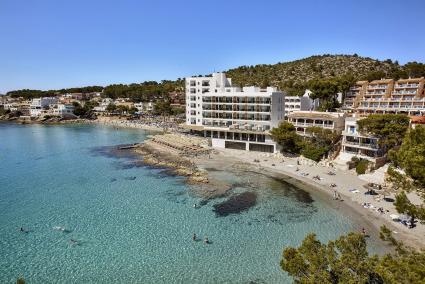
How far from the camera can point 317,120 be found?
59.7 meters

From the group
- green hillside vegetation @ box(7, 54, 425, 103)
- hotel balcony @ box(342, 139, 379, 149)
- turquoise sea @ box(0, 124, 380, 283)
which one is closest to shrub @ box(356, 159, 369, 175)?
hotel balcony @ box(342, 139, 379, 149)

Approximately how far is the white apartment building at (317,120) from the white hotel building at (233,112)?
5593 mm

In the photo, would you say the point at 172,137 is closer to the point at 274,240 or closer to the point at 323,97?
the point at 323,97

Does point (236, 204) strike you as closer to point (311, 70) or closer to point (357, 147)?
point (357, 147)

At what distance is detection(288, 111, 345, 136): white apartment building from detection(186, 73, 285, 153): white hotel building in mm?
5593

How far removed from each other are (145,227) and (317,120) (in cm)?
4012

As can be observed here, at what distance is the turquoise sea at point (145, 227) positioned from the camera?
25.4 meters

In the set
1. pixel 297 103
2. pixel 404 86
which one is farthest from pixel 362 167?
pixel 404 86

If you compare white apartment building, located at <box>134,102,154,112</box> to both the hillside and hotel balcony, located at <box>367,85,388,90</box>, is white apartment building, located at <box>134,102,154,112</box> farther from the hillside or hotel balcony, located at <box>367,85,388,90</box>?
hotel balcony, located at <box>367,85,388,90</box>

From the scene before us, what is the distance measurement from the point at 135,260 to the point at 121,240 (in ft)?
13.4

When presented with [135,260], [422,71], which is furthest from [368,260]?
[422,71]

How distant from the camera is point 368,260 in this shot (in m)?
14.5

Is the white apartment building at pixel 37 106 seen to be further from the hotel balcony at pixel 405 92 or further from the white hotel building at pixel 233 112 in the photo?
the hotel balcony at pixel 405 92

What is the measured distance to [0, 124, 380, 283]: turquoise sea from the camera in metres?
25.4
